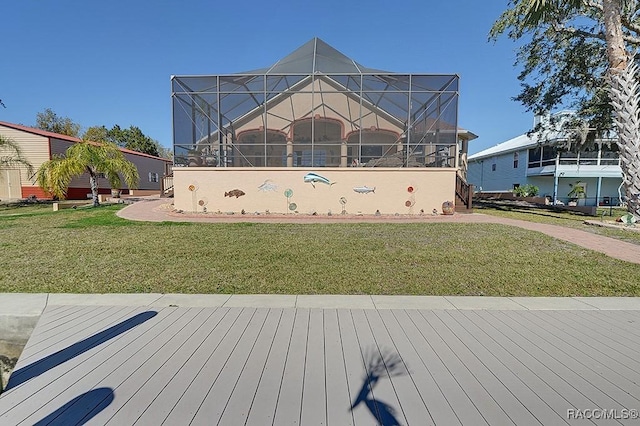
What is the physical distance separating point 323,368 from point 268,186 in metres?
11.9

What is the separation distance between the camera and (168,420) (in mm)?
2100

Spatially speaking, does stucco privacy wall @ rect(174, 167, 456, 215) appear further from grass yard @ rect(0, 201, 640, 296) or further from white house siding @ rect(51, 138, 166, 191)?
white house siding @ rect(51, 138, 166, 191)

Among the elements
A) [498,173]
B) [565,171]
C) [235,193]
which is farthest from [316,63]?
[498,173]

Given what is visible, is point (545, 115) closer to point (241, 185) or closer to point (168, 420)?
point (241, 185)

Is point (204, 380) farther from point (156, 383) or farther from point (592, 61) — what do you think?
point (592, 61)

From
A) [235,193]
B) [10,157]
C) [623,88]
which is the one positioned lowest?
[235,193]

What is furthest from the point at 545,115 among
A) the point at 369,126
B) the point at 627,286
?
the point at 627,286

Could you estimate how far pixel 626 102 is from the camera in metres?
11.5

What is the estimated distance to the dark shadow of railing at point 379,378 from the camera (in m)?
2.13

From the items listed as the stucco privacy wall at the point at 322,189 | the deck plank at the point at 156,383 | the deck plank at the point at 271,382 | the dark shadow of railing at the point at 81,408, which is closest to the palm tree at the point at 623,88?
the stucco privacy wall at the point at 322,189

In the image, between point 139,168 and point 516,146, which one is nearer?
point 516,146

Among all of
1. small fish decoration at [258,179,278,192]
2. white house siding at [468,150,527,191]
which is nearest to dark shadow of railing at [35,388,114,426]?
small fish decoration at [258,179,278,192]

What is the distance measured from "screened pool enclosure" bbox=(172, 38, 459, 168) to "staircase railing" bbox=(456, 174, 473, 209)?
2015 mm

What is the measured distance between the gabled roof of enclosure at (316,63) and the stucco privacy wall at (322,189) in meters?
4.86
